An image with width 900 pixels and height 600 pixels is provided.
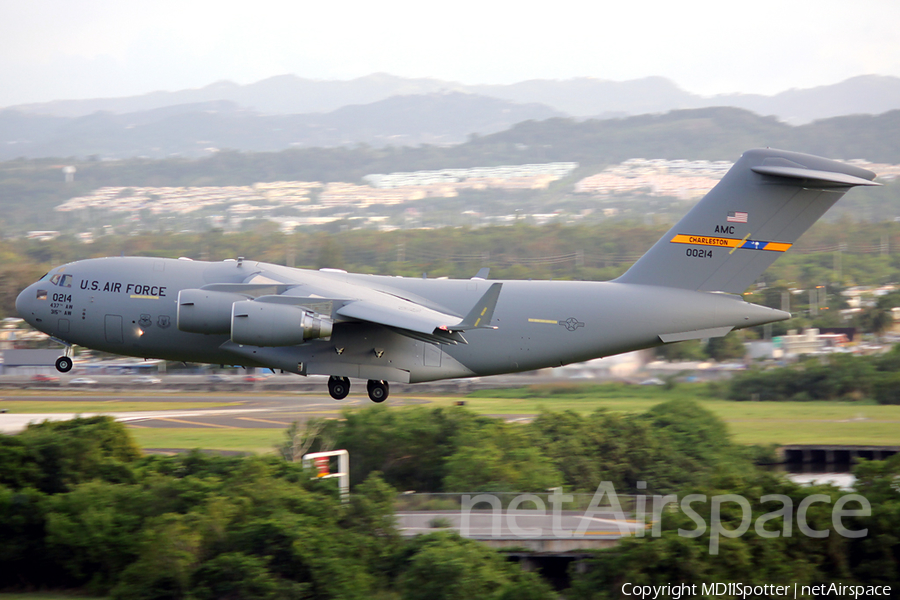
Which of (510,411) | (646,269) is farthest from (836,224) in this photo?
(646,269)

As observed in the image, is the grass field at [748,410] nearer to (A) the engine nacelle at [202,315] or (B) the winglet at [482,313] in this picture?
(B) the winglet at [482,313]

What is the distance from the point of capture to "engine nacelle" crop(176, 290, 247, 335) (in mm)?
14477

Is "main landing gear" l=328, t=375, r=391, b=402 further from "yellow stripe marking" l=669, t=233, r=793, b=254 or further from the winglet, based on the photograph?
"yellow stripe marking" l=669, t=233, r=793, b=254

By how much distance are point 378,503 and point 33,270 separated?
104ft

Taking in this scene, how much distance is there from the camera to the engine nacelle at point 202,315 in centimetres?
1448

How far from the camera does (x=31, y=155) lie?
635ft

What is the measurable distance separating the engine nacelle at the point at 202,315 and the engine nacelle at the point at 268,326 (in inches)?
8.4

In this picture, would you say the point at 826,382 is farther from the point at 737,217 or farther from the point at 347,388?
the point at 347,388

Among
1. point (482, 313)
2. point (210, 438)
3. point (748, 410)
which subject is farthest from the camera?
point (748, 410)

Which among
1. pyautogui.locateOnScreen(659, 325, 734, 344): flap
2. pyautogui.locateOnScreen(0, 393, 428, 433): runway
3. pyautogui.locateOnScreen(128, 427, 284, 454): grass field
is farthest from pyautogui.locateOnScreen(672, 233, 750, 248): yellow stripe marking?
pyautogui.locateOnScreen(128, 427, 284, 454): grass field

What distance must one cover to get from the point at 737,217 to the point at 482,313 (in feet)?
16.7

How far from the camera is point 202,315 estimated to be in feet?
47.5

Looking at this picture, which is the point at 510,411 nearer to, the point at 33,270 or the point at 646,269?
the point at 646,269

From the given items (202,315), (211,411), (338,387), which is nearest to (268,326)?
(202,315)
